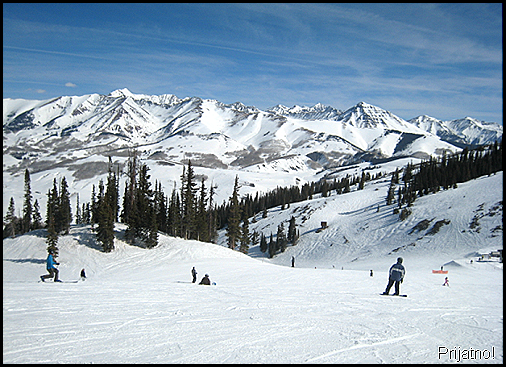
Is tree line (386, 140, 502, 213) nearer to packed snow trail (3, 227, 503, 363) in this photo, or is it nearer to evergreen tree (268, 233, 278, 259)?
evergreen tree (268, 233, 278, 259)

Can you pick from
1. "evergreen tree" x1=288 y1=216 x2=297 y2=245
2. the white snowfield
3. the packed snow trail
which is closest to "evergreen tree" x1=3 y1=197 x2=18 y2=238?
"evergreen tree" x1=288 y1=216 x2=297 y2=245

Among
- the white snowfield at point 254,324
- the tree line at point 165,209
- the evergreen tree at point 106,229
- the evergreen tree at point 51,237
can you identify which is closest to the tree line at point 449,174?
the tree line at point 165,209

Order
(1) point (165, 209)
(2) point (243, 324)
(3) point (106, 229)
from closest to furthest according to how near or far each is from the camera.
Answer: (2) point (243, 324) → (3) point (106, 229) → (1) point (165, 209)

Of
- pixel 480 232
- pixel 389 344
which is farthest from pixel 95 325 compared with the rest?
pixel 480 232

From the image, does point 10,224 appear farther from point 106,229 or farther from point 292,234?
point 292,234

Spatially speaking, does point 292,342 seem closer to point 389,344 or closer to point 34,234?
point 389,344

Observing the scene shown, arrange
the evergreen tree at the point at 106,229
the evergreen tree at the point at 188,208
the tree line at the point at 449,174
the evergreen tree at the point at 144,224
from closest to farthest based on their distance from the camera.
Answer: the evergreen tree at the point at 106,229 < the evergreen tree at the point at 144,224 < the evergreen tree at the point at 188,208 < the tree line at the point at 449,174

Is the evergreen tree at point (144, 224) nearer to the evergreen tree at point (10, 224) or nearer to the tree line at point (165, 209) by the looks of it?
the tree line at point (165, 209)

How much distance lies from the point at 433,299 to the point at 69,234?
1580 inches

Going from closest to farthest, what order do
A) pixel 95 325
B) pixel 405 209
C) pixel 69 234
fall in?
pixel 95 325
pixel 69 234
pixel 405 209

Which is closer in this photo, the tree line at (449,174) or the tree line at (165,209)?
the tree line at (165,209)

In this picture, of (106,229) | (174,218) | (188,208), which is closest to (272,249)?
(174,218)

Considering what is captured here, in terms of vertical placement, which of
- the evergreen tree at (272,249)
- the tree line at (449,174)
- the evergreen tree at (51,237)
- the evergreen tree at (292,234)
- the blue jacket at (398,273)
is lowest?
the evergreen tree at (272,249)

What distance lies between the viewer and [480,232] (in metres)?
51.5
